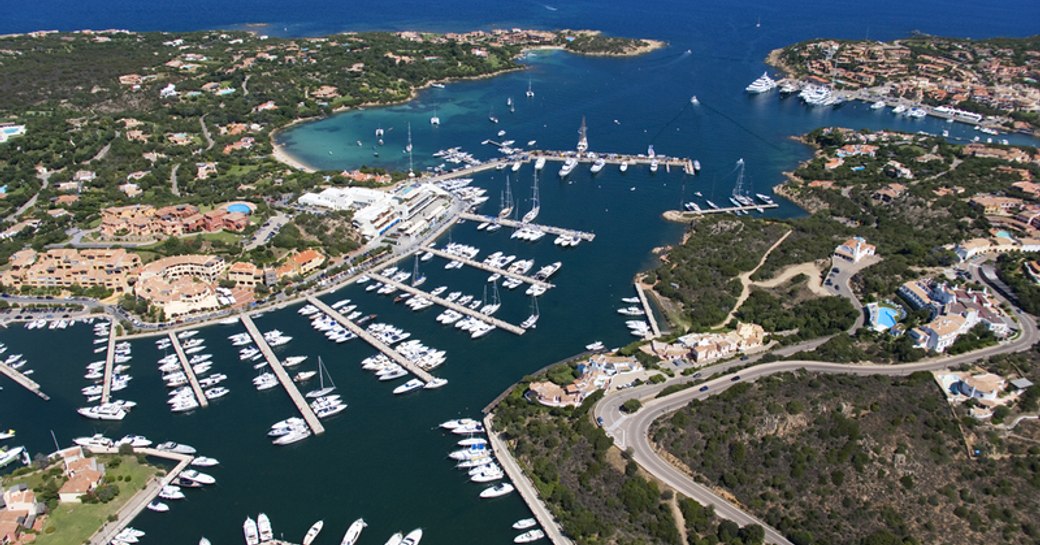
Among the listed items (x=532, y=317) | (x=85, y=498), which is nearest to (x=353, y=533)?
(x=85, y=498)

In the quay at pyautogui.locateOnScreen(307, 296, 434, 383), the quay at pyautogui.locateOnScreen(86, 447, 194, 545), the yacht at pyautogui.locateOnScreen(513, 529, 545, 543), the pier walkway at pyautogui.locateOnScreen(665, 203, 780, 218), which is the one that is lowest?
the yacht at pyautogui.locateOnScreen(513, 529, 545, 543)

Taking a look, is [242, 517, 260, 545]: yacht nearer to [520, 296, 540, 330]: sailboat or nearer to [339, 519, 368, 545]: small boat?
[339, 519, 368, 545]: small boat

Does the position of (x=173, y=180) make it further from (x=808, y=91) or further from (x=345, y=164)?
(x=808, y=91)

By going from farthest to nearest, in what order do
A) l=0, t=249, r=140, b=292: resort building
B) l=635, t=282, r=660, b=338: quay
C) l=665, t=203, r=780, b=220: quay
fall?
l=665, t=203, r=780, b=220: quay, l=0, t=249, r=140, b=292: resort building, l=635, t=282, r=660, b=338: quay

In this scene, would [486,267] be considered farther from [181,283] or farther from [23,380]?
Answer: [23,380]

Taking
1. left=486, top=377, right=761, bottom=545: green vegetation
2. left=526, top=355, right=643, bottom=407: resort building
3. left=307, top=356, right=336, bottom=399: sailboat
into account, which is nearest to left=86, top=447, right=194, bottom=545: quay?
left=307, top=356, right=336, bottom=399: sailboat

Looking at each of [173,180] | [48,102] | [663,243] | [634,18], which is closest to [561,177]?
[663,243]
